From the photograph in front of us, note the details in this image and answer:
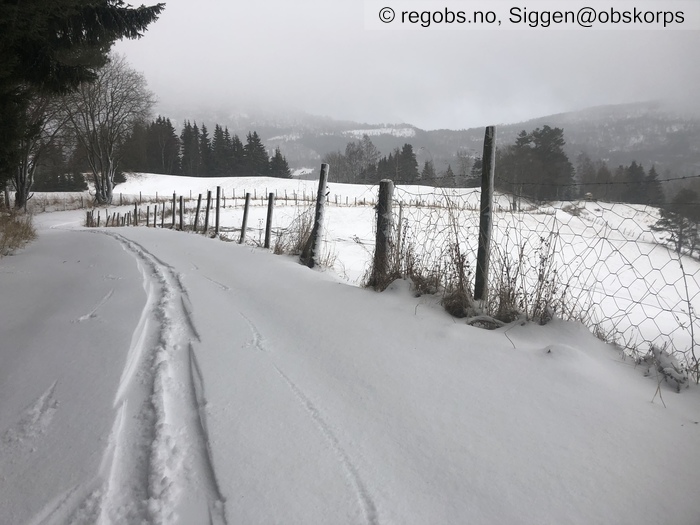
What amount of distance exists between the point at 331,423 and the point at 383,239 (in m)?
2.67

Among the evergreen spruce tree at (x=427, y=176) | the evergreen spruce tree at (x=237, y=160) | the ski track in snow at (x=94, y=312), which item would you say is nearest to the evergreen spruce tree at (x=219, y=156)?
the evergreen spruce tree at (x=237, y=160)

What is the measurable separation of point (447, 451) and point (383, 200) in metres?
3.13

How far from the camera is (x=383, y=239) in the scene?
419cm

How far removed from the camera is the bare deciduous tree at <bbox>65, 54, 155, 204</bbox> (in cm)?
2611

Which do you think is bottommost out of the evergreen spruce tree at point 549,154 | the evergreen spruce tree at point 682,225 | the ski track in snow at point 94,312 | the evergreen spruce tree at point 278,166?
the ski track in snow at point 94,312

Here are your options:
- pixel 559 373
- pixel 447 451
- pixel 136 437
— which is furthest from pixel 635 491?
pixel 136 437

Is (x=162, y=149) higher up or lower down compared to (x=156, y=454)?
higher up

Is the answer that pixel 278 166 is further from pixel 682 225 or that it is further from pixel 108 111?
pixel 682 225

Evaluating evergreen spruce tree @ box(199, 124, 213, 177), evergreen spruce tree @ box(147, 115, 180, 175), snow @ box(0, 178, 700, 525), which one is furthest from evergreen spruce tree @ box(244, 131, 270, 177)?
snow @ box(0, 178, 700, 525)

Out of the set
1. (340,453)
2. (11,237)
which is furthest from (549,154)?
(340,453)

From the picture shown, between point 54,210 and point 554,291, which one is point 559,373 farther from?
point 54,210

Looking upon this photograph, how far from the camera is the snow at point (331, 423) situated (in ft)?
4.34

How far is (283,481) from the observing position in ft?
4.60

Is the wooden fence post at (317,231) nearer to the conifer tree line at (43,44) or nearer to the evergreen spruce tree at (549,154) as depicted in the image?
the conifer tree line at (43,44)
